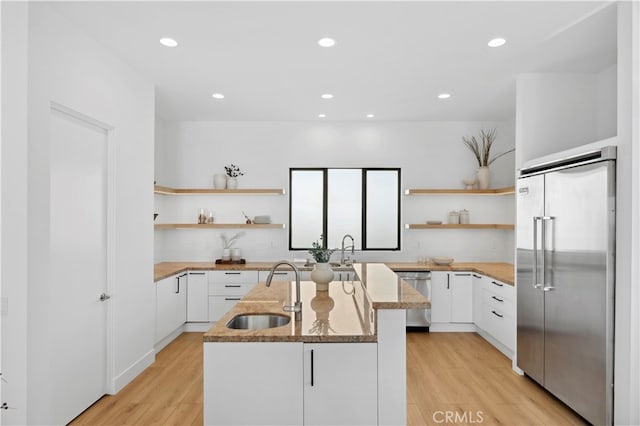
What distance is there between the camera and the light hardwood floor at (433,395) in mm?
2803

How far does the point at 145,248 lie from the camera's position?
3.69 m

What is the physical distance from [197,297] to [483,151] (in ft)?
15.0

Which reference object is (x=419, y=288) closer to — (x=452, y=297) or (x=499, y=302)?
(x=452, y=297)

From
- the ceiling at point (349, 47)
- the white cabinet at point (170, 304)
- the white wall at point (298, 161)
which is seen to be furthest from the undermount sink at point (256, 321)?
the white wall at point (298, 161)

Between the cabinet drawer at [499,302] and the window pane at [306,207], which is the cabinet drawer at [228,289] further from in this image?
the cabinet drawer at [499,302]

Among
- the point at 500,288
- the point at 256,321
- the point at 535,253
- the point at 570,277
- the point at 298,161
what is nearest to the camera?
the point at 256,321

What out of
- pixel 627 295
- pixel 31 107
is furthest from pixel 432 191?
pixel 31 107

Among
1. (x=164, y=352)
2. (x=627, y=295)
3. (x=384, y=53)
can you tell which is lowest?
(x=164, y=352)

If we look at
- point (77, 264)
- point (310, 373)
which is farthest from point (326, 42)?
point (77, 264)

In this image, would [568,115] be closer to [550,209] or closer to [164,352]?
[550,209]

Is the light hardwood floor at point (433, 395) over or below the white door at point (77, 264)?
below

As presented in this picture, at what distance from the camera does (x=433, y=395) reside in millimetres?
3184

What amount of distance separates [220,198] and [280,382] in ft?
12.8

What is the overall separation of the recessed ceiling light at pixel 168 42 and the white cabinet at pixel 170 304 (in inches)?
96.6
